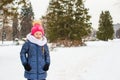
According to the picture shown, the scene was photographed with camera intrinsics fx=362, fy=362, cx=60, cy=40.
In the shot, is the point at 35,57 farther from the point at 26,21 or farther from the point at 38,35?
the point at 26,21

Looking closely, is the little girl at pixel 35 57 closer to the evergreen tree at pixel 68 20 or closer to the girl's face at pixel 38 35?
the girl's face at pixel 38 35

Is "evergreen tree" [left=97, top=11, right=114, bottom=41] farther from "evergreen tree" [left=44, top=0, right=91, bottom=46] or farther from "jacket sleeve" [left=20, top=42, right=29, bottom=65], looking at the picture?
"jacket sleeve" [left=20, top=42, right=29, bottom=65]

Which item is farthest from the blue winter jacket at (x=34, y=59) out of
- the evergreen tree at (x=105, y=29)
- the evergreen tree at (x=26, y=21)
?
the evergreen tree at (x=26, y=21)

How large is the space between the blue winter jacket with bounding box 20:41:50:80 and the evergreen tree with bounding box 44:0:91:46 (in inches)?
1697

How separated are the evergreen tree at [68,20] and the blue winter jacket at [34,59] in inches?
1697

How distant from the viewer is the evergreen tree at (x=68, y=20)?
51500 millimetres

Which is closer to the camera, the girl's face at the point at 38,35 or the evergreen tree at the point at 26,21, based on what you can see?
the girl's face at the point at 38,35

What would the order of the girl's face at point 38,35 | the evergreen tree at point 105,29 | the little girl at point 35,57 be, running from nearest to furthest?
1. the little girl at point 35,57
2. the girl's face at point 38,35
3. the evergreen tree at point 105,29

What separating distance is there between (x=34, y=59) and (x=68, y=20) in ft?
146

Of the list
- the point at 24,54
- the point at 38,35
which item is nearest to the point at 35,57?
the point at 24,54

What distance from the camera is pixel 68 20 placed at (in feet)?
171

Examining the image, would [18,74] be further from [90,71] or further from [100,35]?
[100,35]

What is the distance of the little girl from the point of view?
25.7 ft

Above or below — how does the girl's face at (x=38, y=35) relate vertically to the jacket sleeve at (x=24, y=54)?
above
